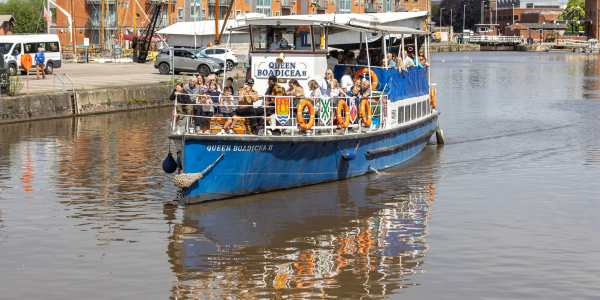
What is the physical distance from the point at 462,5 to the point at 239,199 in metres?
187

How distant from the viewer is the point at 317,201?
594 inches

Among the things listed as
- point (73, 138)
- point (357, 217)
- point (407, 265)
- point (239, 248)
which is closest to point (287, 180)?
point (357, 217)

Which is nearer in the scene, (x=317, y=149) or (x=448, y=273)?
(x=448, y=273)

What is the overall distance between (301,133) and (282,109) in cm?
72

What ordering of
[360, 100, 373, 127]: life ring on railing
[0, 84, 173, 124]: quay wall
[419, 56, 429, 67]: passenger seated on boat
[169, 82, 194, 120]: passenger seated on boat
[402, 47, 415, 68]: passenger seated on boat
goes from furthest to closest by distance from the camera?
1. [0, 84, 173, 124]: quay wall
2. [419, 56, 429, 67]: passenger seated on boat
3. [402, 47, 415, 68]: passenger seated on boat
4. [360, 100, 373, 127]: life ring on railing
5. [169, 82, 194, 120]: passenger seated on boat

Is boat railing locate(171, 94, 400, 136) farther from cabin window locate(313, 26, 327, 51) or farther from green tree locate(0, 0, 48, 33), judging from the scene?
green tree locate(0, 0, 48, 33)

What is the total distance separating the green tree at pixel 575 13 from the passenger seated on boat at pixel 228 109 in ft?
557

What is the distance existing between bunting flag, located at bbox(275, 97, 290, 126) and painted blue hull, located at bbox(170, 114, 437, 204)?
1.92 feet

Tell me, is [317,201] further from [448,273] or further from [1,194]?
[1,194]

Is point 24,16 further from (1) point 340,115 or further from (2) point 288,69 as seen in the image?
(1) point 340,115

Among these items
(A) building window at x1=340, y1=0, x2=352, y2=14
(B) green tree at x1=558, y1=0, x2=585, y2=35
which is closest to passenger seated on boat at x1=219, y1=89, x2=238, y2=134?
(A) building window at x1=340, y1=0, x2=352, y2=14

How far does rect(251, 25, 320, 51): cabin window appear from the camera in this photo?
17219 mm

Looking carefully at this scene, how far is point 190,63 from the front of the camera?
145 feet

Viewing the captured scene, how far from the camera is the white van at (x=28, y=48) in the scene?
41312 mm
